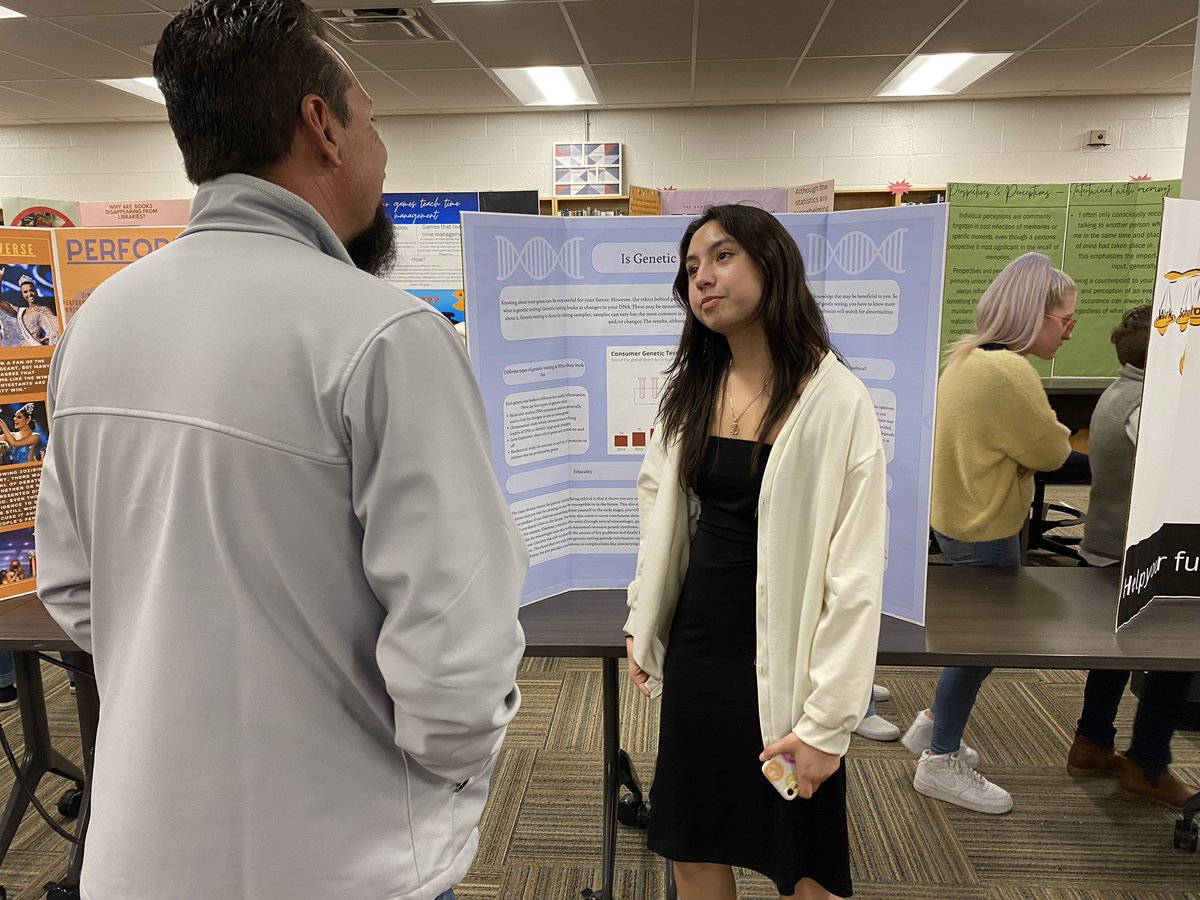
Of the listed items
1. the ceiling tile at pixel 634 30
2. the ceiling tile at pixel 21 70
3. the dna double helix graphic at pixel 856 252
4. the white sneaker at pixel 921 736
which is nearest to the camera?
the dna double helix graphic at pixel 856 252

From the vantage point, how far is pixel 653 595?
139 centimetres

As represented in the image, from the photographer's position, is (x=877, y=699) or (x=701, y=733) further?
(x=877, y=699)

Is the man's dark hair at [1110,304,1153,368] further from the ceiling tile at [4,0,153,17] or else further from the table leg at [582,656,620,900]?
the ceiling tile at [4,0,153,17]

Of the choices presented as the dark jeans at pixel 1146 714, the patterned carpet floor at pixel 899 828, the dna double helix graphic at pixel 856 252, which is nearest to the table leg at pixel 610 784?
the patterned carpet floor at pixel 899 828

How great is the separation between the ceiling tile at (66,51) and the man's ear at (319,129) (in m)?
5.17

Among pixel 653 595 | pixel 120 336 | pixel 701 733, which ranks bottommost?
pixel 701 733

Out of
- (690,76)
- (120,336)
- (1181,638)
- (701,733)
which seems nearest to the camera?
(120,336)

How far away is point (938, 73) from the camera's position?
20.0 ft

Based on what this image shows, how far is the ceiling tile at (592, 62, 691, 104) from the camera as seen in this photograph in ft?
18.7

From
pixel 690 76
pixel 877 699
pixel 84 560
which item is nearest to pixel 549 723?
pixel 877 699

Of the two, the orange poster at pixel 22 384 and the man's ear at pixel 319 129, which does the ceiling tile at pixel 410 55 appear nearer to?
the orange poster at pixel 22 384

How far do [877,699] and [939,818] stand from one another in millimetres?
683

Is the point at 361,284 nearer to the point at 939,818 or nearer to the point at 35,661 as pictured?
the point at 35,661

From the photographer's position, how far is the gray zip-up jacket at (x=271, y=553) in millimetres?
698
